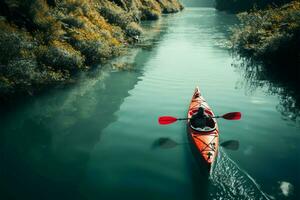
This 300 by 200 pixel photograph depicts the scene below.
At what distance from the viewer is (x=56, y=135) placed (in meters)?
15.3

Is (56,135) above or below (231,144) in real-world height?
above

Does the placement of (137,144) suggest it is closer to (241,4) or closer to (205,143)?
(205,143)

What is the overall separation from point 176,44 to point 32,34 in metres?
19.6

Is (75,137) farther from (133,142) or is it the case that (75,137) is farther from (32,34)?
(32,34)

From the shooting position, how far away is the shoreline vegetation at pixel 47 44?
19.5 meters

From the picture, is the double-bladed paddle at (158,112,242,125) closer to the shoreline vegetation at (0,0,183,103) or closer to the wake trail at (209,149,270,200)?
the wake trail at (209,149,270,200)

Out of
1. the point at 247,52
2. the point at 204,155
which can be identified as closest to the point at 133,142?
the point at 204,155

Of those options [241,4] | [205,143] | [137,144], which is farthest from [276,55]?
[241,4]

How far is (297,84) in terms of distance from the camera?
73.9ft

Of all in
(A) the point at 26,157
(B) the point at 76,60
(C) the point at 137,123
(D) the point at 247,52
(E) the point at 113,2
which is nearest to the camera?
(A) the point at 26,157

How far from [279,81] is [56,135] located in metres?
16.5

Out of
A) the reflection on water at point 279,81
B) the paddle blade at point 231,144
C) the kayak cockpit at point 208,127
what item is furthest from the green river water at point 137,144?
the kayak cockpit at point 208,127

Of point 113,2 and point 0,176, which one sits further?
point 113,2

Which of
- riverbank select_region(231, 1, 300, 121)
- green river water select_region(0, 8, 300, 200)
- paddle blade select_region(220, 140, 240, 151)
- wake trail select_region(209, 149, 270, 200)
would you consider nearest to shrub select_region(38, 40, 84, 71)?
green river water select_region(0, 8, 300, 200)
